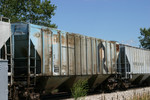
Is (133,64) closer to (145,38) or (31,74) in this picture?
(31,74)

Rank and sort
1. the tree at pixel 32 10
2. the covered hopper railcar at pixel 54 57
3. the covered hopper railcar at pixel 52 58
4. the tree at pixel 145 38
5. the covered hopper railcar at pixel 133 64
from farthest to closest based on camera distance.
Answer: the tree at pixel 145 38, the tree at pixel 32 10, the covered hopper railcar at pixel 133 64, the covered hopper railcar at pixel 54 57, the covered hopper railcar at pixel 52 58

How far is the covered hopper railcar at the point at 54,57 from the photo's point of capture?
39.1 ft

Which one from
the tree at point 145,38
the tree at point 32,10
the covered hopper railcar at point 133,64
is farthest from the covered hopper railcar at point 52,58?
the tree at point 145,38

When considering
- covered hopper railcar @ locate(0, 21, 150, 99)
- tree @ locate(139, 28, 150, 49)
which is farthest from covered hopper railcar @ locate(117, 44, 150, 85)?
tree @ locate(139, 28, 150, 49)

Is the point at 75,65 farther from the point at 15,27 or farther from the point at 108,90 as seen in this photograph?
the point at 108,90

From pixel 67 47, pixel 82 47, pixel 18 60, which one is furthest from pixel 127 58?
pixel 18 60

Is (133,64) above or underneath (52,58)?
underneath

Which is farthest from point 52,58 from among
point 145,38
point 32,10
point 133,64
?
point 145,38

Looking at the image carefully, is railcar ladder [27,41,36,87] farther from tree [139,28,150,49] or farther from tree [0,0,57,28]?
tree [139,28,150,49]

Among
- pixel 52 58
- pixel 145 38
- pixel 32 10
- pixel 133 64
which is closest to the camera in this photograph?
pixel 52 58

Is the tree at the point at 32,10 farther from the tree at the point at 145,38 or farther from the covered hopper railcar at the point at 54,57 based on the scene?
the tree at the point at 145,38

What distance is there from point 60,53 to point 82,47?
258 cm

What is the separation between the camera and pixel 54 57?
43.3 feet

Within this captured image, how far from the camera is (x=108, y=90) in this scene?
65.0ft
